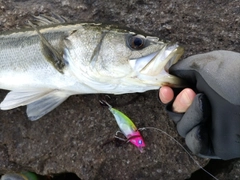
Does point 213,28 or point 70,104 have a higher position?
point 213,28

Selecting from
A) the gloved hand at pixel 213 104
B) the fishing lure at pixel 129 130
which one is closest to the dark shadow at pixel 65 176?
the fishing lure at pixel 129 130

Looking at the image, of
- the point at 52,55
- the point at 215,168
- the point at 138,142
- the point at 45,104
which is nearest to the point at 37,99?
the point at 45,104

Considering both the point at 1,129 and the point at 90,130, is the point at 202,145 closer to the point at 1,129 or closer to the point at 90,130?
the point at 90,130

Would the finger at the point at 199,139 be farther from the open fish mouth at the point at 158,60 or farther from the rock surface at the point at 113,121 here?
the open fish mouth at the point at 158,60

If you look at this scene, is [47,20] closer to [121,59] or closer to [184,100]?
[121,59]

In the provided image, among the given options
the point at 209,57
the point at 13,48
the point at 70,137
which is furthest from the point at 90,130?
the point at 209,57
